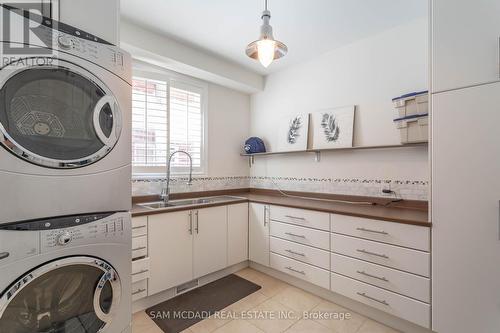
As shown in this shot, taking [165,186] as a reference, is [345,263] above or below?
below

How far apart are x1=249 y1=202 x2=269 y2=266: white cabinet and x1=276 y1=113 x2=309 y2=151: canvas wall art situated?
842mm

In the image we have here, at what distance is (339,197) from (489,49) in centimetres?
159

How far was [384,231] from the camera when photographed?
1719mm

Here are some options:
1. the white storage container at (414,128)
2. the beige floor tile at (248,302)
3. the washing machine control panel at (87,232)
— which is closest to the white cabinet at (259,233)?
the beige floor tile at (248,302)

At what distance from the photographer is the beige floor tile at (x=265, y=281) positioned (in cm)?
226

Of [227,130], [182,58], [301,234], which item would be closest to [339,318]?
[301,234]

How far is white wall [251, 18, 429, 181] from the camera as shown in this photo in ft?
6.81

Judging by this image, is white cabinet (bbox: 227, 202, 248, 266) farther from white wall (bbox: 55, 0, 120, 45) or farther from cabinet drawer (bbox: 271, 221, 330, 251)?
white wall (bbox: 55, 0, 120, 45)

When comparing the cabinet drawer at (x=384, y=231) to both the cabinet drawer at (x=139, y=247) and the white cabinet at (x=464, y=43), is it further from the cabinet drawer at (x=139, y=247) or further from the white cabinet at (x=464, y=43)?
the cabinet drawer at (x=139, y=247)

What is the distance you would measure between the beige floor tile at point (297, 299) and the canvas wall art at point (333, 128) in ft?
4.88

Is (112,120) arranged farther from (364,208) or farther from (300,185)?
(300,185)

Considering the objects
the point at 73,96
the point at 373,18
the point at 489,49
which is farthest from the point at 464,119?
the point at 73,96

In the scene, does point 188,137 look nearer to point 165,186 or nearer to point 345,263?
point 165,186

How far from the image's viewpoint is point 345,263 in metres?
1.92
